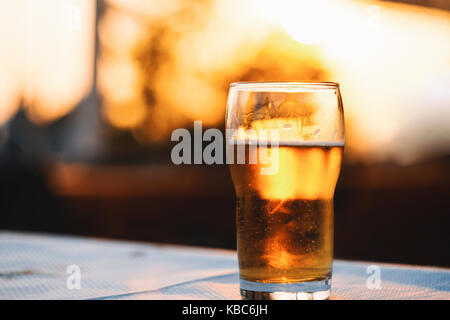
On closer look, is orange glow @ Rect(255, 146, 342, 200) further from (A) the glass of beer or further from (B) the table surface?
(B) the table surface

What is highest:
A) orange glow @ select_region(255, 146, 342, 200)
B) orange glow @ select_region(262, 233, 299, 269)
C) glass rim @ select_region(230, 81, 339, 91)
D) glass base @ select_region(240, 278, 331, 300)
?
glass rim @ select_region(230, 81, 339, 91)

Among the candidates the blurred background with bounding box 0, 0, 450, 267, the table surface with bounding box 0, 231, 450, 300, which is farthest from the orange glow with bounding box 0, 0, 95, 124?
the table surface with bounding box 0, 231, 450, 300

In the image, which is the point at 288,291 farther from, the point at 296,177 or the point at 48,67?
the point at 48,67

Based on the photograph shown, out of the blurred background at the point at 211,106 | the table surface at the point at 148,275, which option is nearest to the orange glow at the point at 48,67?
the blurred background at the point at 211,106

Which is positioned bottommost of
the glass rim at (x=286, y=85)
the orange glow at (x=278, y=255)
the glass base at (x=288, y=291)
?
the glass base at (x=288, y=291)

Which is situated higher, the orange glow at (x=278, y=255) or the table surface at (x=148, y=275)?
the orange glow at (x=278, y=255)

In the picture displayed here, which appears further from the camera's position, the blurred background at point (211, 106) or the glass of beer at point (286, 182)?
the blurred background at point (211, 106)

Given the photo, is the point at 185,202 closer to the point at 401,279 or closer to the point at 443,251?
the point at 443,251

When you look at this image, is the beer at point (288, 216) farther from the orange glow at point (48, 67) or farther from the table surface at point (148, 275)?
the orange glow at point (48, 67)
